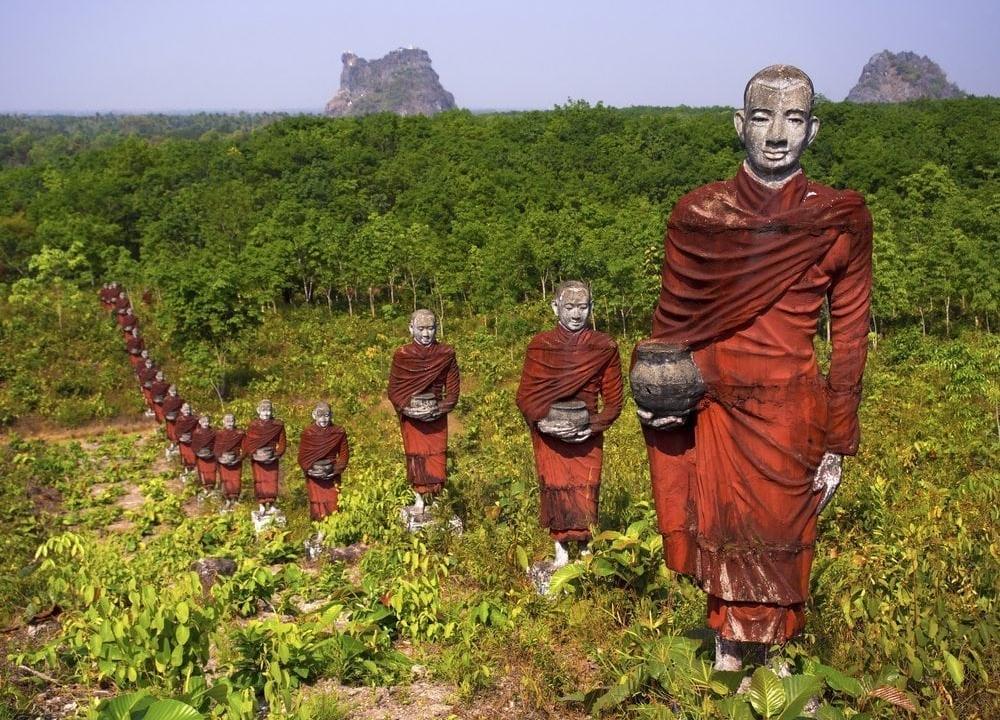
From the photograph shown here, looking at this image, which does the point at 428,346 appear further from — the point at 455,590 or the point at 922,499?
the point at 922,499

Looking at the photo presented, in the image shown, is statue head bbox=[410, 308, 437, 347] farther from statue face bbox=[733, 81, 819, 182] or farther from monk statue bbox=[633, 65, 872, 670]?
statue face bbox=[733, 81, 819, 182]

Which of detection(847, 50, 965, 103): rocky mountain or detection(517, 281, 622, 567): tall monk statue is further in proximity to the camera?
detection(847, 50, 965, 103): rocky mountain

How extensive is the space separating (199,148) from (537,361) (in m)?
43.9

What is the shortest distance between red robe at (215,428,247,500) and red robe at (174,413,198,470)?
1.81 metres

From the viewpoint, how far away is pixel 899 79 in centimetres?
11825

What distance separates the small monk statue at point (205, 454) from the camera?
40.5 ft

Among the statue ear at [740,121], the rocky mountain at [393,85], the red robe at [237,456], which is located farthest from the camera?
the rocky mountain at [393,85]

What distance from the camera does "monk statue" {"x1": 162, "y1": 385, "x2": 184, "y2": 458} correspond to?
1458 cm

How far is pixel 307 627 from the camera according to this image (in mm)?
4559

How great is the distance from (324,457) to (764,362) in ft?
20.0

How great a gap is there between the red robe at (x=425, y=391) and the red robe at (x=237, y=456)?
4093 millimetres

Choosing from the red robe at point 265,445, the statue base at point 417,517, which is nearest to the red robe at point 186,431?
the red robe at point 265,445

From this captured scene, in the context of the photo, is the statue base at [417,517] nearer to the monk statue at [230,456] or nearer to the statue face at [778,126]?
the monk statue at [230,456]

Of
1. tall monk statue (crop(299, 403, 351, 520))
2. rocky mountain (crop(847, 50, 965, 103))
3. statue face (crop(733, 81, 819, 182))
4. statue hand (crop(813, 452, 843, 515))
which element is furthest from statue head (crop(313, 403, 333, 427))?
rocky mountain (crop(847, 50, 965, 103))
